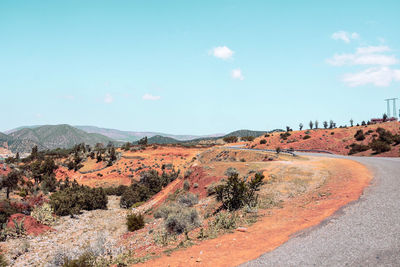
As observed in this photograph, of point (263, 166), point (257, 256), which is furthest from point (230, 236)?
point (263, 166)

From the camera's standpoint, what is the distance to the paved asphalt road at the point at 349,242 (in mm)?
5941

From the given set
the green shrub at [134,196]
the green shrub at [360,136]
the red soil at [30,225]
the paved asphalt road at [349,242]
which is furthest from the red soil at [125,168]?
the paved asphalt road at [349,242]

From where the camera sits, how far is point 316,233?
309 inches

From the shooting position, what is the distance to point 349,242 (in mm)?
6852

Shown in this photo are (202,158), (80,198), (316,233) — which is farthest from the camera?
(202,158)

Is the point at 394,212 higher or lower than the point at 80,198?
higher

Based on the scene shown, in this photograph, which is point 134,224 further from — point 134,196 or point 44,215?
point 134,196

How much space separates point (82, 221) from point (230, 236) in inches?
718

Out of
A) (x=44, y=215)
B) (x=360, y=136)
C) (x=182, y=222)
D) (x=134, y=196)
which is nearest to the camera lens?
(x=182, y=222)

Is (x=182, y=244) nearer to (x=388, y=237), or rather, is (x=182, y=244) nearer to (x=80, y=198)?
(x=388, y=237)

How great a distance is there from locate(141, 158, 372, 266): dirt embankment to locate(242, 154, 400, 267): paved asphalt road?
20.9 inches

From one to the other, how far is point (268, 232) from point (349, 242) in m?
2.72

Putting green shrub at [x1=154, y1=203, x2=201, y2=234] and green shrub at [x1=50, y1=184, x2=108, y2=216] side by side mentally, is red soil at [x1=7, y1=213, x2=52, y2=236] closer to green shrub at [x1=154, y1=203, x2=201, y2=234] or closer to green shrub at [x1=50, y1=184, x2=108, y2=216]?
green shrub at [x1=50, y1=184, x2=108, y2=216]

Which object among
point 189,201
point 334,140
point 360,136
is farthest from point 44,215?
point 360,136
